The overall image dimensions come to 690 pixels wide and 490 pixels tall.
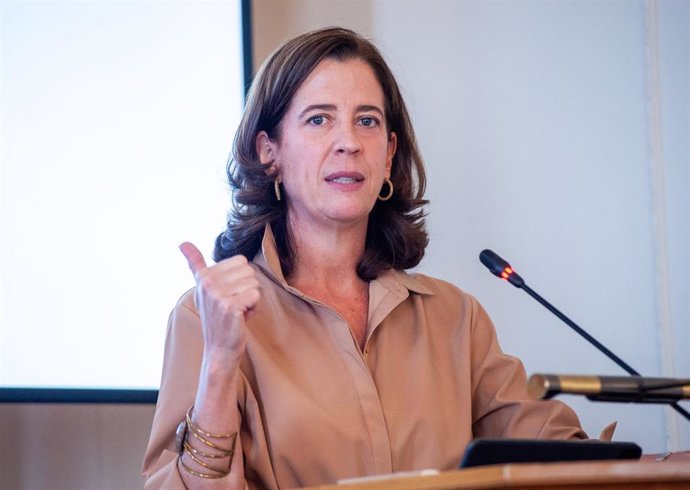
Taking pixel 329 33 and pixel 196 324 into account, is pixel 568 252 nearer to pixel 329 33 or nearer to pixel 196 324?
pixel 329 33

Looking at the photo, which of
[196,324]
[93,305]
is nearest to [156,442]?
[196,324]

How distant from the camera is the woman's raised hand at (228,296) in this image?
167 cm

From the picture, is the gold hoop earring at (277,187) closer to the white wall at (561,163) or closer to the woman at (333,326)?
the woman at (333,326)

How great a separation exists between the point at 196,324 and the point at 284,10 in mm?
1424

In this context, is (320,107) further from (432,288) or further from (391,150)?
(432,288)

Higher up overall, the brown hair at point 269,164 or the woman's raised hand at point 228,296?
the brown hair at point 269,164

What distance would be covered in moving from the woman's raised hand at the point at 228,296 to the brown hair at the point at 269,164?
60 centimetres

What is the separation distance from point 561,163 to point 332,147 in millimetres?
1368

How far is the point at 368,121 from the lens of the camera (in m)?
2.33

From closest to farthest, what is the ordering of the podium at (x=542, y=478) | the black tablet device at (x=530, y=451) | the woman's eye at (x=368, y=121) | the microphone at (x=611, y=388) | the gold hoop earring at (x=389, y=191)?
the podium at (x=542, y=478) < the microphone at (x=611, y=388) < the black tablet device at (x=530, y=451) < the woman's eye at (x=368, y=121) < the gold hoop earring at (x=389, y=191)

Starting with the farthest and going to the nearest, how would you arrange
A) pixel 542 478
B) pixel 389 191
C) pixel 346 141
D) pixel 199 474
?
pixel 389 191
pixel 346 141
pixel 199 474
pixel 542 478

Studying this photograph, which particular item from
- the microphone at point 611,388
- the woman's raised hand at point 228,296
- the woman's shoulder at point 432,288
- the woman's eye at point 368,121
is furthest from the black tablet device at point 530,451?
the woman's eye at point 368,121

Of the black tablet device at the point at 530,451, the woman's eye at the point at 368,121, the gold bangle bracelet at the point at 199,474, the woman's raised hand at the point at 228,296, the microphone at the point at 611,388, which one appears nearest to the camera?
the microphone at the point at 611,388

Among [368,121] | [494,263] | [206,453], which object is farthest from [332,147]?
[206,453]
